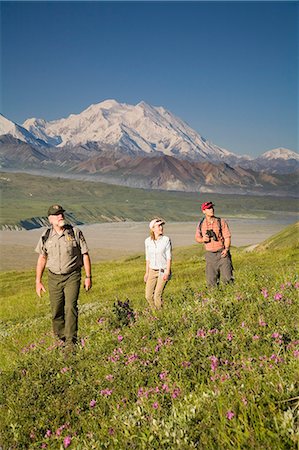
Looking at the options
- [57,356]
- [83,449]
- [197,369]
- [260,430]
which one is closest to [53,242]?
[57,356]

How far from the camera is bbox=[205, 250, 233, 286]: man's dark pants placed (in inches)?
567

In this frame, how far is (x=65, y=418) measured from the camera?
669 centimetres

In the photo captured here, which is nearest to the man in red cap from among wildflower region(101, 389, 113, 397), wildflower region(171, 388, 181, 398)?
wildflower region(101, 389, 113, 397)

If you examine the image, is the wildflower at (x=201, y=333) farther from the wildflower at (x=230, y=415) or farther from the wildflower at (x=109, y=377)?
the wildflower at (x=230, y=415)

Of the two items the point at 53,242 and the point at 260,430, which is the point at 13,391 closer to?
the point at 53,242

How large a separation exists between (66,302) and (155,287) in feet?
13.2

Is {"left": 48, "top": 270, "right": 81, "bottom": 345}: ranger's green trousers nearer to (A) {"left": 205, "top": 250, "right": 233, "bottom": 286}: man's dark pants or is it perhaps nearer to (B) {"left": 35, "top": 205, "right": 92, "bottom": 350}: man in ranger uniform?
(B) {"left": 35, "top": 205, "right": 92, "bottom": 350}: man in ranger uniform

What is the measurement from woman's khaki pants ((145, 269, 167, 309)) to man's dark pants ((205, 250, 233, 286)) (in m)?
1.62

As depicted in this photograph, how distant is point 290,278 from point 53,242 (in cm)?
603

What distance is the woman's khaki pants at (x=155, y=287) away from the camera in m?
14.2

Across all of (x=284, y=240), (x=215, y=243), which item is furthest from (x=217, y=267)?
(x=284, y=240)

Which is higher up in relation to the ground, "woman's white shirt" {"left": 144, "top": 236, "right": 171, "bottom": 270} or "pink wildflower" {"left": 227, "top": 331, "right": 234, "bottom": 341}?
"woman's white shirt" {"left": 144, "top": 236, "right": 171, "bottom": 270}

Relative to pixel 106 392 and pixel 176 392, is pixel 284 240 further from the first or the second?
pixel 176 392

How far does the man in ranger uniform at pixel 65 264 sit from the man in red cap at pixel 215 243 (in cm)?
456
